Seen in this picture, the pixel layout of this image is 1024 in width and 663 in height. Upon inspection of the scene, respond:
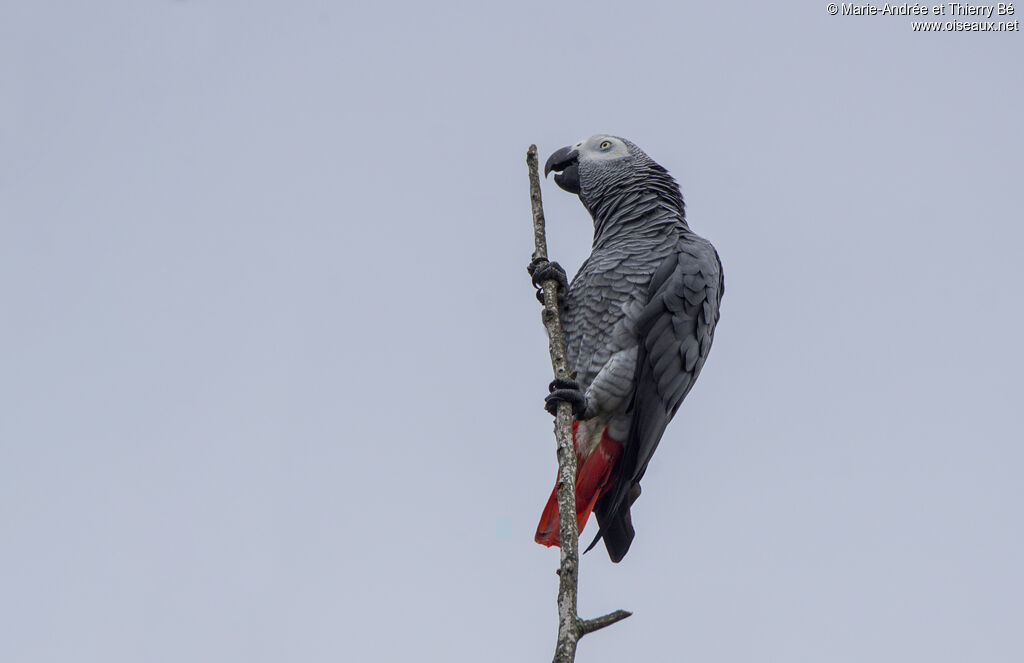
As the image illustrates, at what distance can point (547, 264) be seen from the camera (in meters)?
3.96

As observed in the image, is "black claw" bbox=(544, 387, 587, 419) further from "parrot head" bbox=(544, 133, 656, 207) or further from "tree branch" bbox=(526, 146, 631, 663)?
"parrot head" bbox=(544, 133, 656, 207)

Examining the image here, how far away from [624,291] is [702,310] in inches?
14.7

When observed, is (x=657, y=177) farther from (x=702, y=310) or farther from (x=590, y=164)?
(x=702, y=310)

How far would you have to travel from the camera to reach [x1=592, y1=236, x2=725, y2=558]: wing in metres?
4.01

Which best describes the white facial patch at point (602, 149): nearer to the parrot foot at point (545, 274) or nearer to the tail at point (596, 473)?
the parrot foot at point (545, 274)

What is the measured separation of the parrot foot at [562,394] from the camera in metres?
3.44

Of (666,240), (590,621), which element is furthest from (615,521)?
(590,621)

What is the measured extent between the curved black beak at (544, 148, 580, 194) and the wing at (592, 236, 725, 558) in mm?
980

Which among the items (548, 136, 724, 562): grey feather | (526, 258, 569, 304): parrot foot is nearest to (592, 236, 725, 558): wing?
(548, 136, 724, 562): grey feather

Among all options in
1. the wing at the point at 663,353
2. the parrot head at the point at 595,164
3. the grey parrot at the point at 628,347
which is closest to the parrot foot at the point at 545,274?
the grey parrot at the point at 628,347

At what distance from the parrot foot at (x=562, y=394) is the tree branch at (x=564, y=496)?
0.09 metres

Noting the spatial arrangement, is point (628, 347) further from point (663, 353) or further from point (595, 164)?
point (595, 164)

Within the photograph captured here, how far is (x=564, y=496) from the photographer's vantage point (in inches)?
112

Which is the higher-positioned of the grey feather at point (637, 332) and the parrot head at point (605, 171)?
the parrot head at point (605, 171)
